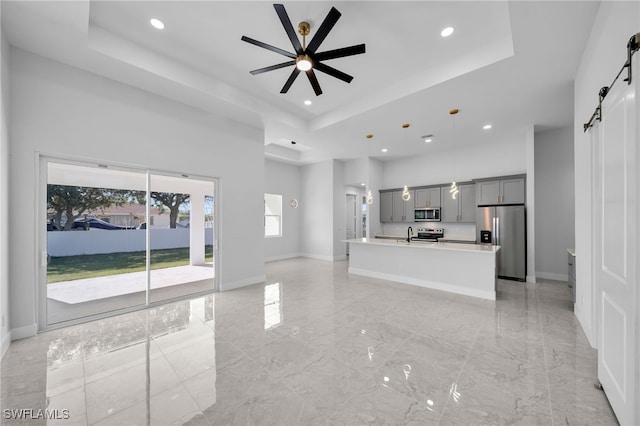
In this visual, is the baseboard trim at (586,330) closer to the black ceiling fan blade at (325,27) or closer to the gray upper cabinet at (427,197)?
the gray upper cabinet at (427,197)

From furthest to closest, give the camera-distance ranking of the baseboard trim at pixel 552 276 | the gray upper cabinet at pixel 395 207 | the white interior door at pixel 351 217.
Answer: the white interior door at pixel 351 217, the gray upper cabinet at pixel 395 207, the baseboard trim at pixel 552 276

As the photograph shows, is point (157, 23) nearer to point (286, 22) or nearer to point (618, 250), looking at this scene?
point (286, 22)

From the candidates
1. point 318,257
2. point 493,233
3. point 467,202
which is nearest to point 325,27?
point 493,233

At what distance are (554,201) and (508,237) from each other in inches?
52.9

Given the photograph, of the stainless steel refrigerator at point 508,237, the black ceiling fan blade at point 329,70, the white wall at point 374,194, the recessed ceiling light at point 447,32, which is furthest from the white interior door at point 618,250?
the white wall at point 374,194

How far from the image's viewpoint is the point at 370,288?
4.98 meters

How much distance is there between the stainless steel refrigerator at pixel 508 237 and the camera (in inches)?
215

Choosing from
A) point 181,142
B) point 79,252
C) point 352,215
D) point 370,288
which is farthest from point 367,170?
point 79,252

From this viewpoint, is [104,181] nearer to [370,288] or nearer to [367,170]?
[370,288]

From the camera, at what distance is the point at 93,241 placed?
3.64 metres

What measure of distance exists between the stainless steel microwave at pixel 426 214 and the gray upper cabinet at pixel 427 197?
13cm

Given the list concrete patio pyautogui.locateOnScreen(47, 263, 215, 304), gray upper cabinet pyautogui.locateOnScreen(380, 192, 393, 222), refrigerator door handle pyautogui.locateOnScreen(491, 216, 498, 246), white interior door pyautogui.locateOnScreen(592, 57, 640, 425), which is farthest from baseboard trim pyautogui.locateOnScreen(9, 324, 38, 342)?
refrigerator door handle pyautogui.locateOnScreen(491, 216, 498, 246)

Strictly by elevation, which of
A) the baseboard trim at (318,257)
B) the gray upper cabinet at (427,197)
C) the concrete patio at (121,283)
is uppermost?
the gray upper cabinet at (427,197)

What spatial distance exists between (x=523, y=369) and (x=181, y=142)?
540 centimetres
